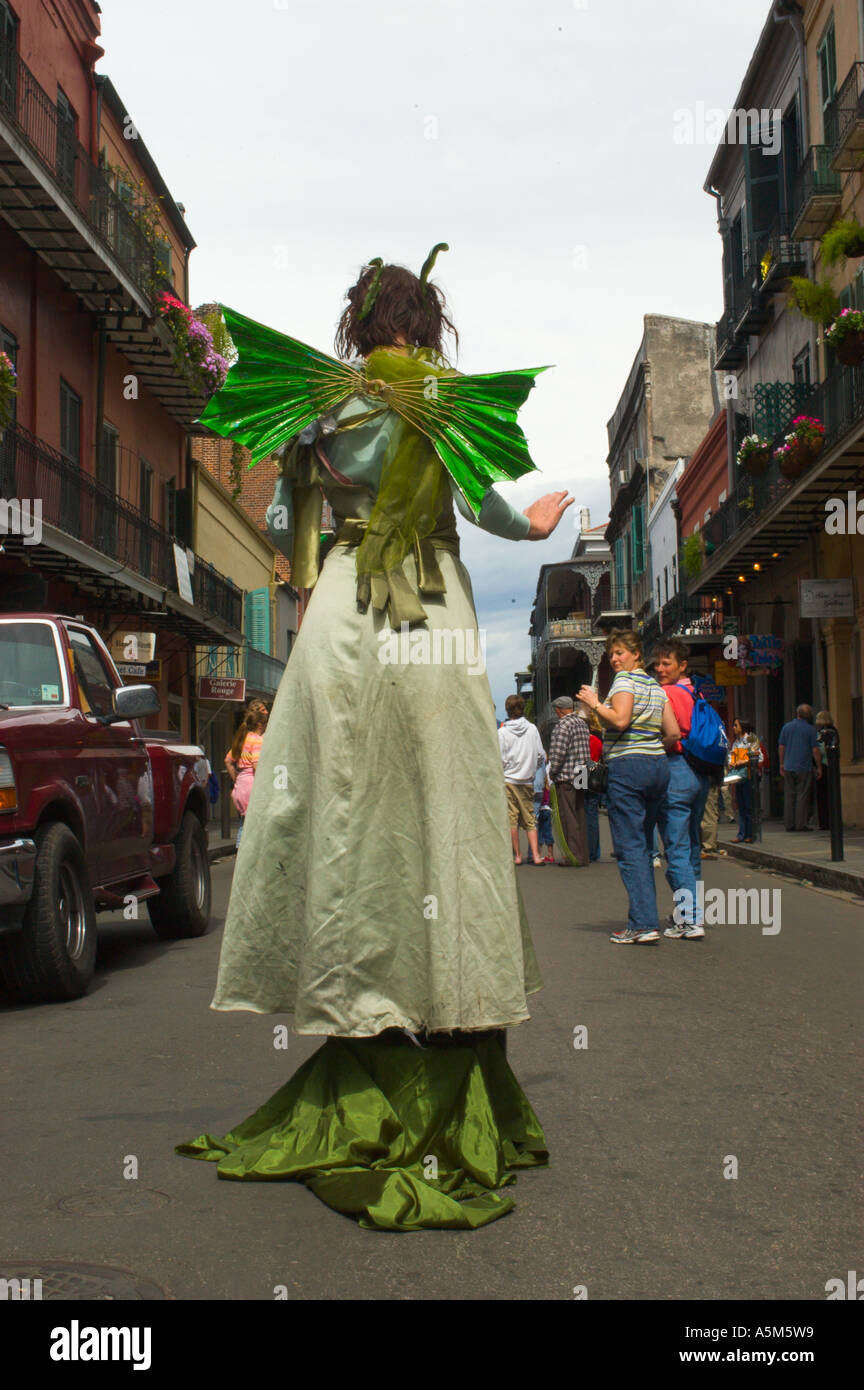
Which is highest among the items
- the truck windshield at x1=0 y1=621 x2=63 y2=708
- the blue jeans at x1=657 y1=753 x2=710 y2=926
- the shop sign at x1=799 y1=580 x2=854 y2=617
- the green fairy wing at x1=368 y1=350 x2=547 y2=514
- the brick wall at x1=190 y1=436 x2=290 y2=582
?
the brick wall at x1=190 y1=436 x2=290 y2=582

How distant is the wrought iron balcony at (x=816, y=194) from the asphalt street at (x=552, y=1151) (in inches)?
687

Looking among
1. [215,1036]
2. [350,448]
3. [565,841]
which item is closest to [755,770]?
[565,841]

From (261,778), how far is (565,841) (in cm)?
1207

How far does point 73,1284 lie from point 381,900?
1.05 metres

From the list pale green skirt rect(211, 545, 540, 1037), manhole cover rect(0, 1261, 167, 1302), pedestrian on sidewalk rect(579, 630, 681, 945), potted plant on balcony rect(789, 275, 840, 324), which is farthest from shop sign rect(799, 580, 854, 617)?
manhole cover rect(0, 1261, 167, 1302)

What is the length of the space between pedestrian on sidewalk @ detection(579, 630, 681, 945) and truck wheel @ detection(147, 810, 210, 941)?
2.78m

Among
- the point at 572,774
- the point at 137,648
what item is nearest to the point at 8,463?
the point at 137,648

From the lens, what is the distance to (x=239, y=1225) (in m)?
3.11

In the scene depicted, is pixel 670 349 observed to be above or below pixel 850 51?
above

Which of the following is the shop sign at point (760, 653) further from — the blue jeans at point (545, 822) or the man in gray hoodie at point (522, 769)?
the man in gray hoodie at point (522, 769)

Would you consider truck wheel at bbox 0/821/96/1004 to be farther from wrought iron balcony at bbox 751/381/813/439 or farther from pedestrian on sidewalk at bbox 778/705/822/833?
wrought iron balcony at bbox 751/381/813/439

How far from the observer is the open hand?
3.70 m

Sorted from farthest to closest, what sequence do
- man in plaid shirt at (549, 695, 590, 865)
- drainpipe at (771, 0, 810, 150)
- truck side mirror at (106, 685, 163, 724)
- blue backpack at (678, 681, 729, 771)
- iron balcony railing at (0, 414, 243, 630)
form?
drainpipe at (771, 0, 810, 150)
iron balcony railing at (0, 414, 243, 630)
man in plaid shirt at (549, 695, 590, 865)
blue backpack at (678, 681, 729, 771)
truck side mirror at (106, 685, 163, 724)

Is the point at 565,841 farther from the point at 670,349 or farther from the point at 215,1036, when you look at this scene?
the point at 670,349
